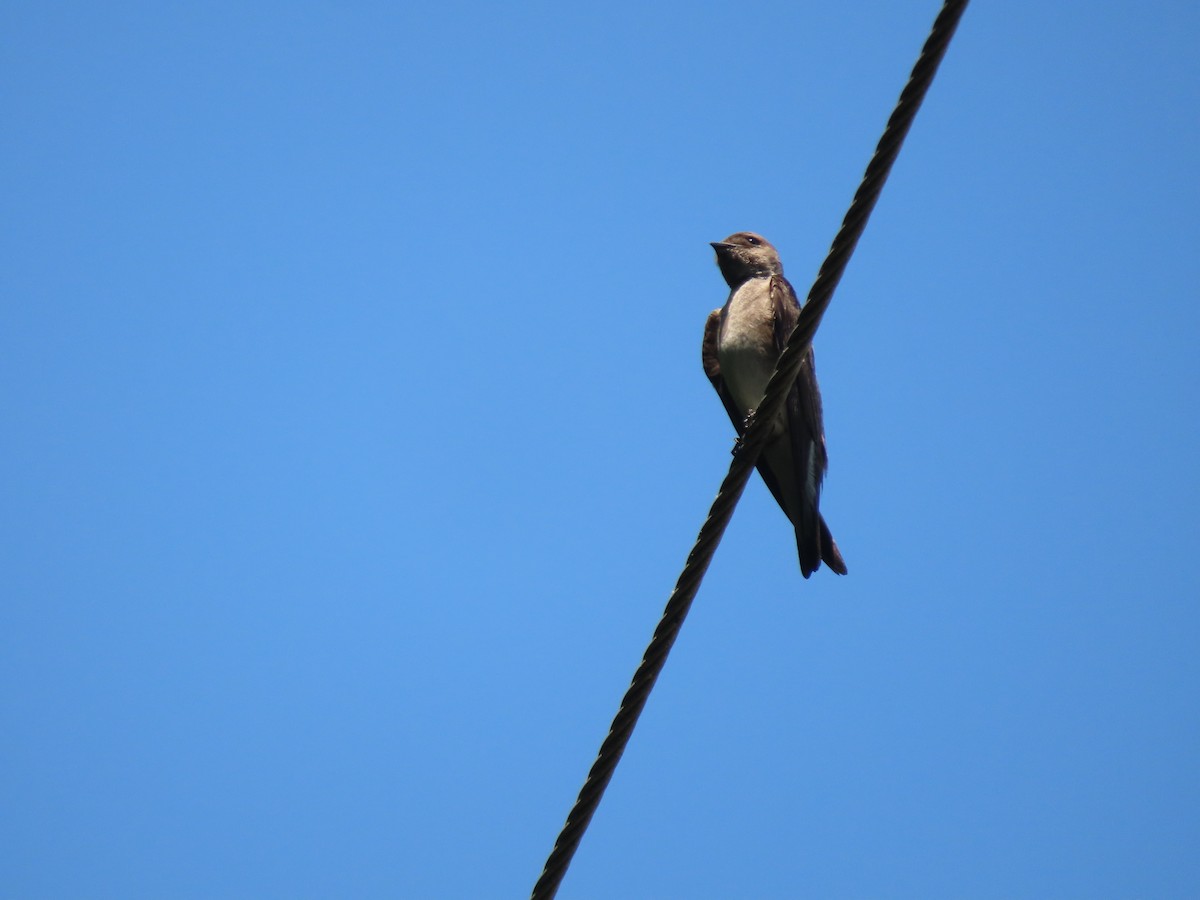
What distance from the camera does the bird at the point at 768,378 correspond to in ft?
19.2

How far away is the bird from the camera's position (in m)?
5.84

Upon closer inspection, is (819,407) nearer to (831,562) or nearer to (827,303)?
(831,562)

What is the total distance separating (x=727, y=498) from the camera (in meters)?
3.39

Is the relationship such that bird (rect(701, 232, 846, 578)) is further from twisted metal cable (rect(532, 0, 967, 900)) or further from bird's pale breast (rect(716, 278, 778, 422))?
twisted metal cable (rect(532, 0, 967, 900))

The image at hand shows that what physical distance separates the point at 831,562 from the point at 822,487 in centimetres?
67

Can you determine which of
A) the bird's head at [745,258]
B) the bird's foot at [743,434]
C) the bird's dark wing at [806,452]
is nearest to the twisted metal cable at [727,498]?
the bird's foot at [743,434]

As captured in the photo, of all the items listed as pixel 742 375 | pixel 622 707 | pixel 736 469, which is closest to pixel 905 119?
pixel 736 469

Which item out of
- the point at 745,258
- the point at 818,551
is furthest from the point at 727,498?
the point at 745,258

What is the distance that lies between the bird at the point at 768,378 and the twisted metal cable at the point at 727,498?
2265 millimetres

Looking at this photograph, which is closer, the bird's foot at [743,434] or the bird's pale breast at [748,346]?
the bird's foot at [743,434]

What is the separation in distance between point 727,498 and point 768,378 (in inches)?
127

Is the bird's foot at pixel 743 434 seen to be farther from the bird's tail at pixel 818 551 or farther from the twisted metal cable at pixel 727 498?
the twisted metal cable at pixel 727 498

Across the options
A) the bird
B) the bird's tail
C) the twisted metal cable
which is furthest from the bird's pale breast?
the twisted metal cable

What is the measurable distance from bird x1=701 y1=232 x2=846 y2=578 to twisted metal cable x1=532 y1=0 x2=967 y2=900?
227 cm
